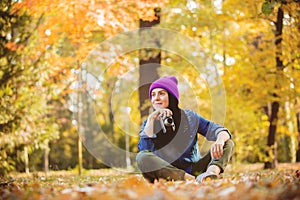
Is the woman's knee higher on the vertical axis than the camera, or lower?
lower

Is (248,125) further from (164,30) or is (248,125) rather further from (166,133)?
(166,133)

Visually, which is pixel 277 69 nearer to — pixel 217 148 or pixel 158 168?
pixel 217 148

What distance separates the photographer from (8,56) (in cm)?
880

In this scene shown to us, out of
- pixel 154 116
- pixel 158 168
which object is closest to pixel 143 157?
pixel 158 168

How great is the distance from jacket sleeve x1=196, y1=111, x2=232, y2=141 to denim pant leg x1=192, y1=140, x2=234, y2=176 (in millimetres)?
131

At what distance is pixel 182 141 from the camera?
425 cm

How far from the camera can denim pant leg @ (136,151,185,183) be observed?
3.86 metres

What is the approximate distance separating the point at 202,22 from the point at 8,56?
4.15 m

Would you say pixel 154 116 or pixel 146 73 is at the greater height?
pixel 146 73

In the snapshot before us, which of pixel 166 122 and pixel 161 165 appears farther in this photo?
pixel 166 122

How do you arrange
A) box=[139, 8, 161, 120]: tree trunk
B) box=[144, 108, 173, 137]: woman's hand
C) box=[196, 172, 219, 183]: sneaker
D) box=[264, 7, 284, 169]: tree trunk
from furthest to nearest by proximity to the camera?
1. box=[139, 8, 161, 120]: tree trunk
2. box=[264, 7, 284, 169]: tree trunk
3. box=[144, 108, 173, 137]: woman's hand
4. box=[196, 172, 219, 183]: sneaker

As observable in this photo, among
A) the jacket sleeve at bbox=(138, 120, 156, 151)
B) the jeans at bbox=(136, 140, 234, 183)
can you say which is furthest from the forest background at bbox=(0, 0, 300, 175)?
the jeans at bbox=(136, 140, 234, 183)

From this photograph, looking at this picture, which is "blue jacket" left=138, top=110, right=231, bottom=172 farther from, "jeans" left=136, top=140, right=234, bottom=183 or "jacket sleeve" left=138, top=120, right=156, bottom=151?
"jeans" left=136, top=140, right=234, bottom=183

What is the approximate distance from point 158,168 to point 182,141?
19.3 inches
